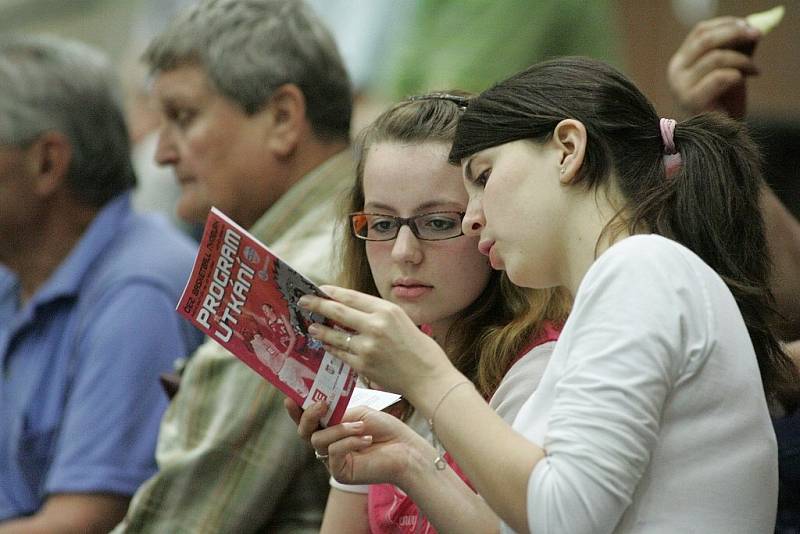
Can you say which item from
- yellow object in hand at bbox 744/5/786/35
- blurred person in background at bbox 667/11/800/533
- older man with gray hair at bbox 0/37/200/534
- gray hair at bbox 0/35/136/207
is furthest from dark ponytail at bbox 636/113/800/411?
gray hair at bbox 0/35/136/207

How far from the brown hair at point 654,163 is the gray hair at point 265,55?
1.37m

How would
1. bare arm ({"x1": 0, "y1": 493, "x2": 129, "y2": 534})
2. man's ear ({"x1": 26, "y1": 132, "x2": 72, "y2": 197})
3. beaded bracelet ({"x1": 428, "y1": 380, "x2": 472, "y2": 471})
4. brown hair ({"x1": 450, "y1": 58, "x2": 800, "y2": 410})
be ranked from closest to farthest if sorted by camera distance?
beaded bracelet ({"x1": 428, "y1": 380, "x2": 472, "y2": 471})
brown hair ({"x1": 450, "y1": 58, "x2": 800, "y2": 410})
bare arm ({"x1": 0, "y1": 493, "x2": 129, "y2": 534})
man's ear ({"x1": 26, "y1": 132, "x2": 72, "y2": 197})

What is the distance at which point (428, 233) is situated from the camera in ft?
7.09

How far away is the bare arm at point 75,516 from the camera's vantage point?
3031 millimetres

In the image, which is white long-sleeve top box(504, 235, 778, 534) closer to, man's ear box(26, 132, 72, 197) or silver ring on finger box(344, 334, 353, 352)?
silver ring on finger box(344, 334, 353, 352)

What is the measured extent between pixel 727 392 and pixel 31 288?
8.14 ft

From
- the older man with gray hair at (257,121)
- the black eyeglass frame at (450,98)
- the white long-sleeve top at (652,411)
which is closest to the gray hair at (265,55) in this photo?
the older man with gray hair at (257,121)

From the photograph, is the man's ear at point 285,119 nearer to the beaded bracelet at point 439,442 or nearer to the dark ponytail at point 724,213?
the beaded bracelet at point 439,442

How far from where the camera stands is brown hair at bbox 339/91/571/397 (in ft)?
7.04

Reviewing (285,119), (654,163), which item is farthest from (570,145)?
(285,119)

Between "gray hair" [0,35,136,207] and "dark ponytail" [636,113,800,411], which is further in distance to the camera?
"gray hair" [0,35,136,207]

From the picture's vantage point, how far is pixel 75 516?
3.04 m

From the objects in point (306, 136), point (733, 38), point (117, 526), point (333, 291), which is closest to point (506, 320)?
point (333, 291)

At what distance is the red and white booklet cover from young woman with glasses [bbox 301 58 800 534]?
7cm
